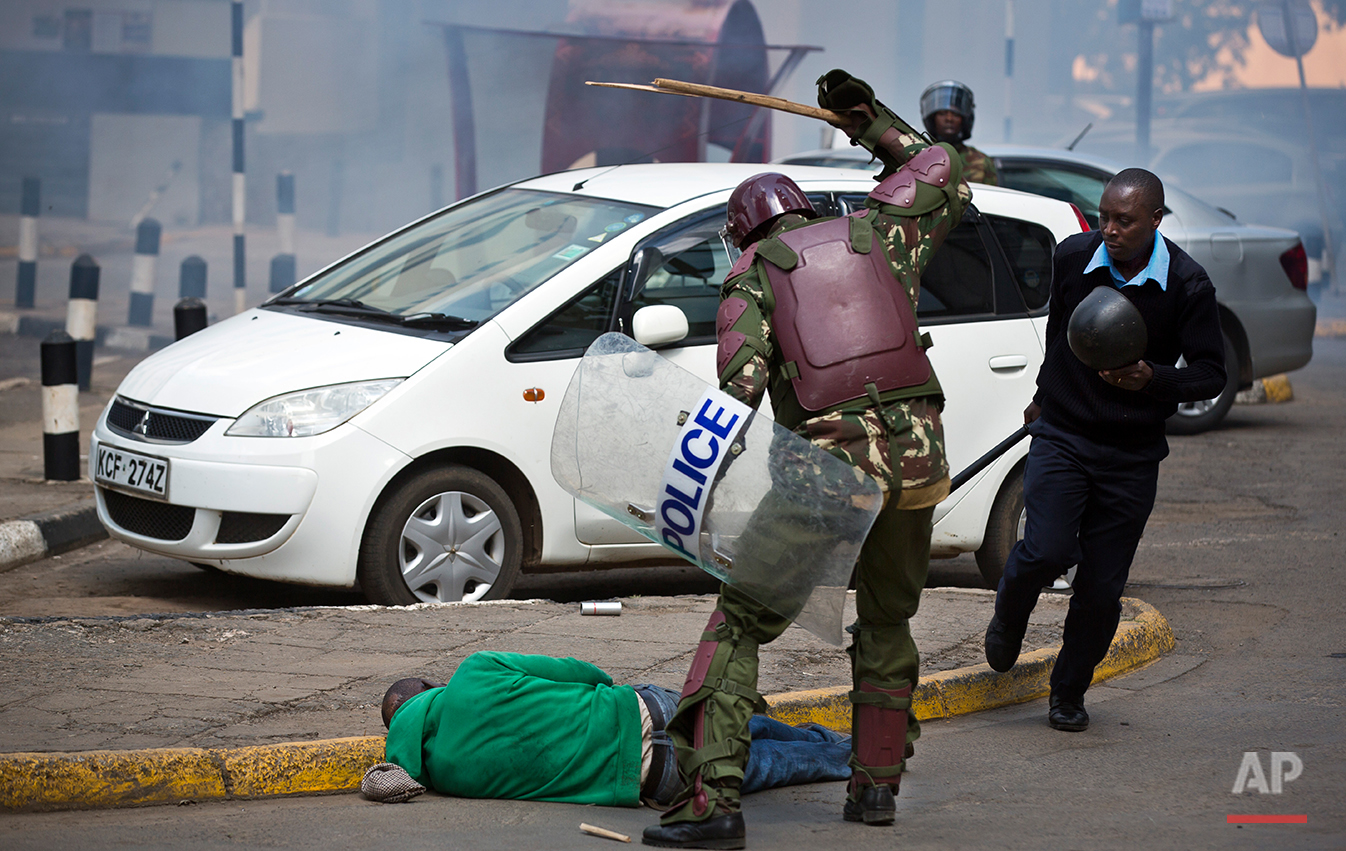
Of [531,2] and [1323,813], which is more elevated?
[531,2]

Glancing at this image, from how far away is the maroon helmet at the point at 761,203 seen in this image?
3.67 metres

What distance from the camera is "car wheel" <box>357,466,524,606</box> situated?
5.37 metres

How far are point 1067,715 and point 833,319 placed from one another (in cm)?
175

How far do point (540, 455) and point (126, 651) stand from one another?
156 cm

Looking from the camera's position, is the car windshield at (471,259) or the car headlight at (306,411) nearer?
the car headlight at (306,411)

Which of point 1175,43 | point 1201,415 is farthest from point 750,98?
point 1175,43

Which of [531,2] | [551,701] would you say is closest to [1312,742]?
[551,701]

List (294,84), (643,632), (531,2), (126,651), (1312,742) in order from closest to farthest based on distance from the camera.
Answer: (1312,742)
(126,651)
(643,632)
(531,2)
(294,84)

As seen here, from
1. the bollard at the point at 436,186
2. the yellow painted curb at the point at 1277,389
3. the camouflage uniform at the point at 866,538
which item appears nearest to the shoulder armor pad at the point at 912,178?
the camouflage uniform at the point at 866,538

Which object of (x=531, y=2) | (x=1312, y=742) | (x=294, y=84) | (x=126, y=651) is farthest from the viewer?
(x=294, y=84)

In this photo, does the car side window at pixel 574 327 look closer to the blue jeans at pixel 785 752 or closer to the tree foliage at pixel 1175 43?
the blue jeans at pixel 785 752

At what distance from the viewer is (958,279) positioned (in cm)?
628

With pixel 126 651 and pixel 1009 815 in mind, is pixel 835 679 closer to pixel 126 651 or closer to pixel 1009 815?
pixel 1009 815

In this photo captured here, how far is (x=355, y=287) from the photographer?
20.6 feet
